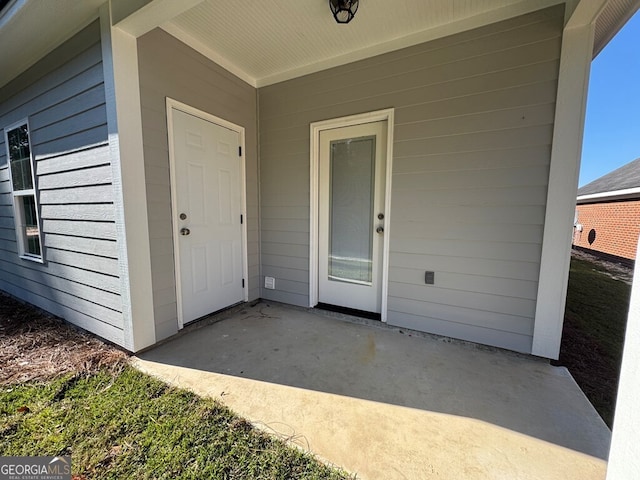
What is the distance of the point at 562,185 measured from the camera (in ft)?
6.52

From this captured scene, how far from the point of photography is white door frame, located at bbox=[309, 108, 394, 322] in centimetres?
260

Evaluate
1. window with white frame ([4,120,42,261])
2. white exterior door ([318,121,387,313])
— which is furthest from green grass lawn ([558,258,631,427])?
window with white frame ([4,120,42,261])

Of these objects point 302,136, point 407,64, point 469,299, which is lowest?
point 469,299

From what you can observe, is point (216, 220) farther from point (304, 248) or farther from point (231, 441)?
point (231, 441)

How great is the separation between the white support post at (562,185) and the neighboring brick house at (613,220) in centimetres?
779

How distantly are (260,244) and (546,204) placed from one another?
2.89m

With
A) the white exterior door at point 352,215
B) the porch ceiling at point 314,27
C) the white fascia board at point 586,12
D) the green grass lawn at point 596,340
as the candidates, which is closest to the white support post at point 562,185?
the white fascia board at point 586,12

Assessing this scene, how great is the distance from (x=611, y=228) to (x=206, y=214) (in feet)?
40.9

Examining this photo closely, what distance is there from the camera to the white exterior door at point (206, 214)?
2.46 m

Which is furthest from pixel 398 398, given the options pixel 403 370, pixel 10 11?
pixel 10 11

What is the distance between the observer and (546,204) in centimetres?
205

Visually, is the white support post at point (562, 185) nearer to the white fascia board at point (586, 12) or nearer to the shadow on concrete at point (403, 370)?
the white fascia board at point (586, 12)

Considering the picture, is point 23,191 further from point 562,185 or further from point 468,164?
point 562,185

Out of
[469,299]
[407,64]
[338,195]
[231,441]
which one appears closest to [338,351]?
[231,441]
